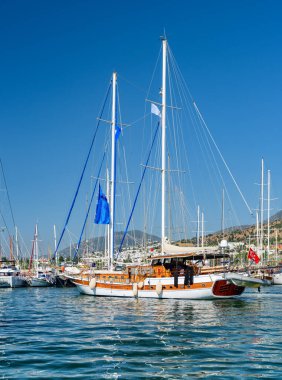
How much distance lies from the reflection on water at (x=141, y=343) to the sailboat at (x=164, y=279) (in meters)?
8.54

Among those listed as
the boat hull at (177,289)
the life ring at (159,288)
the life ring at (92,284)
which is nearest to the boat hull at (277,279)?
the boat hull at (177,289)

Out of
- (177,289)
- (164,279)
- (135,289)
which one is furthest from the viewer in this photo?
(135,289)

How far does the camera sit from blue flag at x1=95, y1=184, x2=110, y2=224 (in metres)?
55.4

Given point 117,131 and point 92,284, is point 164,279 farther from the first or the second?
point 117,131

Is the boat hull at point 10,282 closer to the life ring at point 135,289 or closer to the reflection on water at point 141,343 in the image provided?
the life ring at point 135,289

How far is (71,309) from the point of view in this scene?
3797 cm

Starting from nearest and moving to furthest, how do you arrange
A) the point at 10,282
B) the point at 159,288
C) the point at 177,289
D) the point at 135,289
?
the point at 177,289
the point at 159,288
the point at 135,289
the point at 10,282

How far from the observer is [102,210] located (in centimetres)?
5538

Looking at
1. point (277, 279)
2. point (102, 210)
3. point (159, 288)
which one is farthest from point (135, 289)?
point (277, 279)

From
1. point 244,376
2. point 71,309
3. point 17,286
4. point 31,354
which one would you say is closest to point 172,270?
point 71,309

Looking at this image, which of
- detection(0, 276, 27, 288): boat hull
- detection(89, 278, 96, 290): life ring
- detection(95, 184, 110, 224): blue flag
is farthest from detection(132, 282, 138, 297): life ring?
detection(0, 276, 27, 288): boat hull

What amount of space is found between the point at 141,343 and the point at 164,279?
987 inches

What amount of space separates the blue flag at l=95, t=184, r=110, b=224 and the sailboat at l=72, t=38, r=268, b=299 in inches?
62.8

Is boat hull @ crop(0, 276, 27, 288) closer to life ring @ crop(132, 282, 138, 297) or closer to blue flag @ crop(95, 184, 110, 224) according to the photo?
blue flag @ crop(95, 184, 110, 224)
